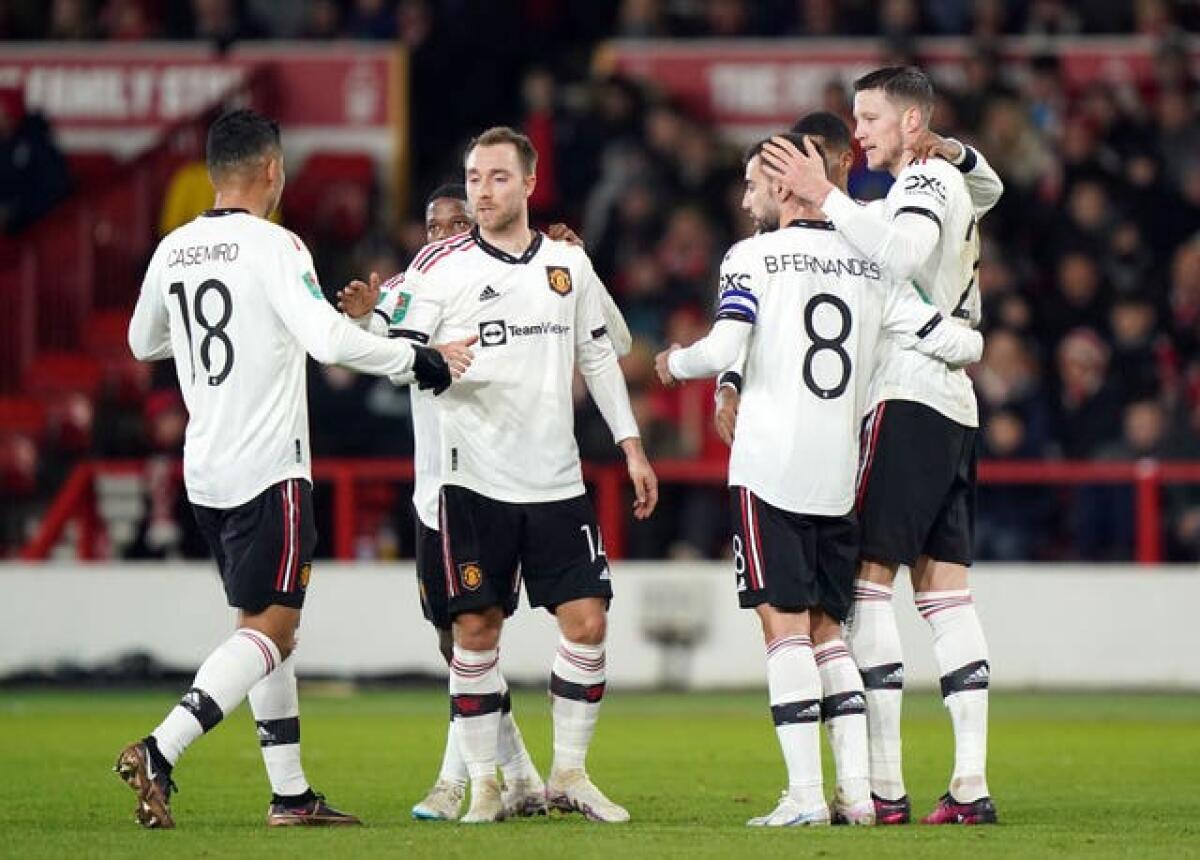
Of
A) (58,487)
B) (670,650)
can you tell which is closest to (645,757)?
(670,650)

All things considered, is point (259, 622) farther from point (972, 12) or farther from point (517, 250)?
point (972, 12)

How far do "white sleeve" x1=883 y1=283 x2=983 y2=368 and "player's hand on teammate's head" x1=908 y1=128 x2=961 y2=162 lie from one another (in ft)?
1.58

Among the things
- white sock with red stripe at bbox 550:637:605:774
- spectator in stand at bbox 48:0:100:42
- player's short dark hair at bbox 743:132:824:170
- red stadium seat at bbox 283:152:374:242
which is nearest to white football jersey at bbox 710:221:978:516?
player's short dark hair at bbox 743:132:824:170

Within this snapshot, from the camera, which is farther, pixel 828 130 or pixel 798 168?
pixel 828 130

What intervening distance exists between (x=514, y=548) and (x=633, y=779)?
82.0 inches

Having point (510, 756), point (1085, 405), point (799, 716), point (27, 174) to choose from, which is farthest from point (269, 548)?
point (27, 174)

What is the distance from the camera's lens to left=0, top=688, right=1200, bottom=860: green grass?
814 centimetres

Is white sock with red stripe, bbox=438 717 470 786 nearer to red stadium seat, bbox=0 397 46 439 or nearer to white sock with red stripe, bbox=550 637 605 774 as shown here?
white sock with red stripe, bbox=550 637 605 774

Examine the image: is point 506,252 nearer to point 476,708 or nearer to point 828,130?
point 828,130

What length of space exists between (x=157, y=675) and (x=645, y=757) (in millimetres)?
5927

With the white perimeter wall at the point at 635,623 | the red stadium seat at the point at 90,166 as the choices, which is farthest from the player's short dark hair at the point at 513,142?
the red stadium seat at the point at 90,166

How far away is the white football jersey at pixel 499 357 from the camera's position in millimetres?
9195

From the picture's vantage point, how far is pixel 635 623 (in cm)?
1703

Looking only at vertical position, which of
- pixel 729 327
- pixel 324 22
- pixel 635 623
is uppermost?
pixel 324 22
